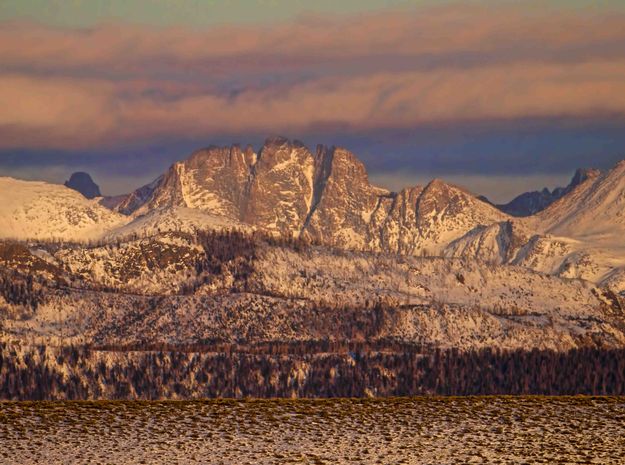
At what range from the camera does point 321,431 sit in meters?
94.4

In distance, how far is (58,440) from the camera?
299 feet

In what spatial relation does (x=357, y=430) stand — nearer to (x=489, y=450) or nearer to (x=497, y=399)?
(x=489, y=450)

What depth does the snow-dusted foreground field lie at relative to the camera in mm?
87250

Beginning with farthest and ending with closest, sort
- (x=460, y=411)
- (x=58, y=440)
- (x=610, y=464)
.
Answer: (x=460, y=411) < (x=58, y=440) < (x=610, y=464)

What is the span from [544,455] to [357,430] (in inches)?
556

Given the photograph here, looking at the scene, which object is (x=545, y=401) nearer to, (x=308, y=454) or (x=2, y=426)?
(x=308, y=454)

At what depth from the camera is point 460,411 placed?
102 m

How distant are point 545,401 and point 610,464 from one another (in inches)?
860

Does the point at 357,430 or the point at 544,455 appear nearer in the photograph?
the point at 544,455

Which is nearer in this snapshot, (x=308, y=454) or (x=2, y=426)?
(x=308, y=454)

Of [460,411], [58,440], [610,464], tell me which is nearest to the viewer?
[610,464]

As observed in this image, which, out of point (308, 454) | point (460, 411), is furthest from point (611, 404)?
point (308, 454)

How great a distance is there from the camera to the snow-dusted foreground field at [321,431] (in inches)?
3435

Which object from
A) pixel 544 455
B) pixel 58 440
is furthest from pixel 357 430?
pixel 58 440
